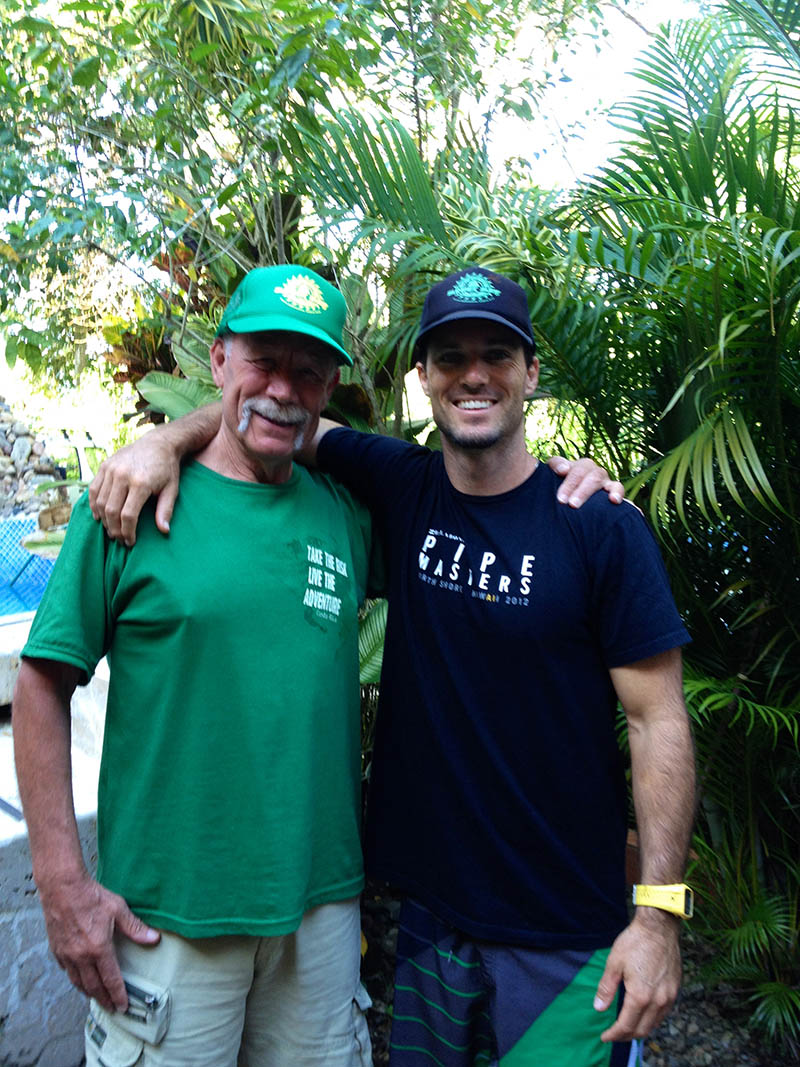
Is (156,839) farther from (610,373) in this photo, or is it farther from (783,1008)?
(783,1008)

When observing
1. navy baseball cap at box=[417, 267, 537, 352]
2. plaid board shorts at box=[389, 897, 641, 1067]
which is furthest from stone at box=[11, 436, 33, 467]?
plaid board shorts at box=[389, 897, 641, 1067]

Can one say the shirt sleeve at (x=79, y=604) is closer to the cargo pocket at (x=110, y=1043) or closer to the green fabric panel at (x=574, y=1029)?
the cargo pocket at (x=110, y=1043)

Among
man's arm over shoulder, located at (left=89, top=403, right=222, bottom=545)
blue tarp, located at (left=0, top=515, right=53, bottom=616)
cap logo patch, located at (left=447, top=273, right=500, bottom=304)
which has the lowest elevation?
blue tarp, located at (left=0, top=515, right=53, bottom=616)

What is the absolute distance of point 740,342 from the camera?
245 cm

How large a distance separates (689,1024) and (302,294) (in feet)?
9.81

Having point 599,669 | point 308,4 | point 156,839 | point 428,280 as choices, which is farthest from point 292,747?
point 308,4

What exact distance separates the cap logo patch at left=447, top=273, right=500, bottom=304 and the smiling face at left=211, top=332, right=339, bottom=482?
12.9 inches

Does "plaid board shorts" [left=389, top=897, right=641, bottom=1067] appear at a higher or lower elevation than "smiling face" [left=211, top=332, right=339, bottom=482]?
lower

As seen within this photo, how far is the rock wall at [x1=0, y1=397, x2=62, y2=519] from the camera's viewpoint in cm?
1288

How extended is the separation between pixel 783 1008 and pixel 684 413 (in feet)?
6.93

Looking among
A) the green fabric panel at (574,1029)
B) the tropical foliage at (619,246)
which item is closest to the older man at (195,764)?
the green fabric panel at (574,1029)

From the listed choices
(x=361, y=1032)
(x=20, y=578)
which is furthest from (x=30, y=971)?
(x=20, y=578)

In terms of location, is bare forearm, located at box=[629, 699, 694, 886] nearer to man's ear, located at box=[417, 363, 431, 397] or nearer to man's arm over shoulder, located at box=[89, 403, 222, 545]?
man's ear, located at box=[417, 363, 431, 397]

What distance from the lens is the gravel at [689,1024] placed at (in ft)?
10.0
